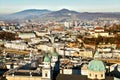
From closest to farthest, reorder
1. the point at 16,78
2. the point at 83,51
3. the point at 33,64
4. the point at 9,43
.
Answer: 1. the point at 16,78
2. the point at 33,64
3. the point at 83,51
4. the point at 9,43

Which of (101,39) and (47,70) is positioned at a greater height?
(47,70)

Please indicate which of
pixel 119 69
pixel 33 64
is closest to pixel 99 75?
pixel 119 69

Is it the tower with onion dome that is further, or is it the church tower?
the tower with onion dome

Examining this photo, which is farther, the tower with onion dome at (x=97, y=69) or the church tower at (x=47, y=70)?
the tower with onion dome at (x=97, y=69)

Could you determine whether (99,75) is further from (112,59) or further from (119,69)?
(112,59)

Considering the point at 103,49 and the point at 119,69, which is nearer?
the point at 119,69

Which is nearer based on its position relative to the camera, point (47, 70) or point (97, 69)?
point (47, 70)

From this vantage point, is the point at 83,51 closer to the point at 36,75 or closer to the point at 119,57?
the point at 119,57

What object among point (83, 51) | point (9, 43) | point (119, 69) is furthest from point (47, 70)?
point (9, 43)

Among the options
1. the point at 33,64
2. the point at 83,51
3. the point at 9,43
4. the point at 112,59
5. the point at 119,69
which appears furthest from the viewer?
the point at 9,43
